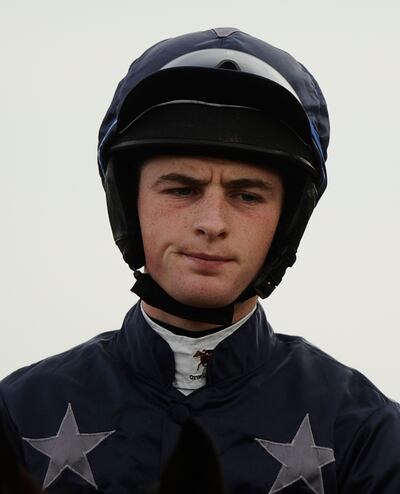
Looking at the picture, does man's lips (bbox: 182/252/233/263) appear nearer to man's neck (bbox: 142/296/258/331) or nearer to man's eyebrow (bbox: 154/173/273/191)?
man's eyebrow (bbox: 154/173/273/191)

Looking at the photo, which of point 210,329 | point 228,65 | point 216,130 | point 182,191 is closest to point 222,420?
point 210,329

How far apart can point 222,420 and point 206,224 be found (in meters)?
0.79

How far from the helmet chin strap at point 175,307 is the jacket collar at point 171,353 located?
143mm

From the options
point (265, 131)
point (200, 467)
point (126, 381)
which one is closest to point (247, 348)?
point (126, 381)

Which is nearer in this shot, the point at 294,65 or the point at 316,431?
the point at 316,431

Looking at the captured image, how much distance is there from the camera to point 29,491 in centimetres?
214

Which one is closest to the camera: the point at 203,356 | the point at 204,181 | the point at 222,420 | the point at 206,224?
the point at 206,224

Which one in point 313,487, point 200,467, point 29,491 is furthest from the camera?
point 313,487

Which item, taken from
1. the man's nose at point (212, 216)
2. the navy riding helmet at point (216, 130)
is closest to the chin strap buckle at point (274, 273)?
the navy riding helmet at point (216, 130)

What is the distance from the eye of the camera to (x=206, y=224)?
13.1ft

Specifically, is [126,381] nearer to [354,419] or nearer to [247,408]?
[247,408]

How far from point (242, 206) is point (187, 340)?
23.9 inches

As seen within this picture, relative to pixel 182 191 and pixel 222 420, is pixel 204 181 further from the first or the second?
pixel 222 420

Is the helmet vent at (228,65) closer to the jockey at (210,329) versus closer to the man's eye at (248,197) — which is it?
the jockey at (210,329)
